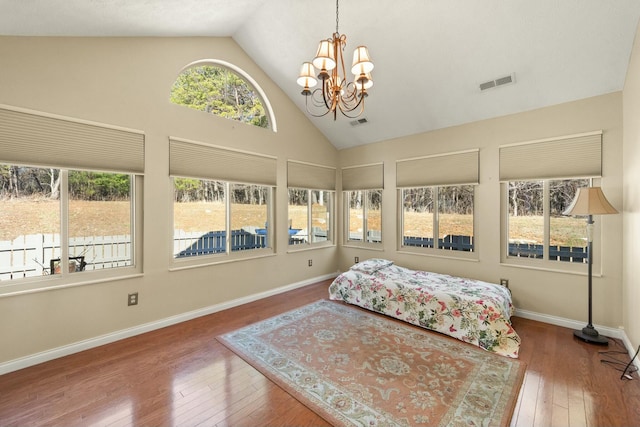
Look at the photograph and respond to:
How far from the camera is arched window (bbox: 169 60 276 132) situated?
3578 millimetres

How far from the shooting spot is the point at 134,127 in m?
3.03

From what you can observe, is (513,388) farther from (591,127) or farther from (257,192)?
(257,192)

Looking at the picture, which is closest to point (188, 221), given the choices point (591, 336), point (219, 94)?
point (219, 94)

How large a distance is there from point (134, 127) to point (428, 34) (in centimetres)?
346

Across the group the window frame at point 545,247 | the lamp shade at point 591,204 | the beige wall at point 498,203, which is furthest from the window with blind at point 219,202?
the lamp shade at point 591,204

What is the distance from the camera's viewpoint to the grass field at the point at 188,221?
98.8 inches

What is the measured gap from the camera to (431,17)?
291 centimetres

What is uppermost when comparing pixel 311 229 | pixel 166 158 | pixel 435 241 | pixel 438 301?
pixel 166 158

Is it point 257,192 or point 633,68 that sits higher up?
point 633,68

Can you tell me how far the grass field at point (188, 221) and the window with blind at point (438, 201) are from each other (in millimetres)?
18

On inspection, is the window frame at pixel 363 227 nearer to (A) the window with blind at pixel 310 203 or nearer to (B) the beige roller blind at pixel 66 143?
(A) the window with blind at pixel 310 203

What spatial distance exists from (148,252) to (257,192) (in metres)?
1.73

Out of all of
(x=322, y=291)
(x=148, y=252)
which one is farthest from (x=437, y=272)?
(x=148, y=252)

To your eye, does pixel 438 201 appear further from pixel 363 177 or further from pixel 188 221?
pixel 188 221
